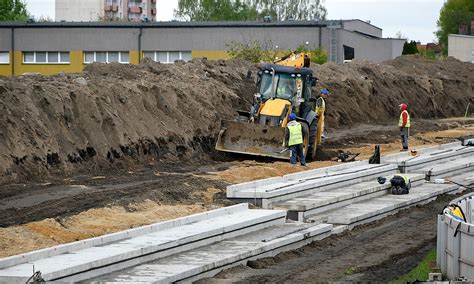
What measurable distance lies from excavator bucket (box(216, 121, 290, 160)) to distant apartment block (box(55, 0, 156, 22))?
81113mm

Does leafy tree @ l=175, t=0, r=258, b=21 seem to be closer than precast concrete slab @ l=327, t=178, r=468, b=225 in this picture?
No

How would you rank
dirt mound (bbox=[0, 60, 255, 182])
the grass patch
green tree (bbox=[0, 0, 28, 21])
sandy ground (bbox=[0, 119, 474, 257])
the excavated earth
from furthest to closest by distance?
green tree (bbox=[0, 0, 28, 21]) → dirt mound (bbox=[0, 60, 255, 182]) → the excavated earth → sandy ground (bbox=[0, 119, 474, 257]) → the grass patch

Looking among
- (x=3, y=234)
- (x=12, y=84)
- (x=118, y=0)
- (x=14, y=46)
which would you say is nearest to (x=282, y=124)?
(x=12, y=84)

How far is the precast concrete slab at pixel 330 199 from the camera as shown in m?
20.3

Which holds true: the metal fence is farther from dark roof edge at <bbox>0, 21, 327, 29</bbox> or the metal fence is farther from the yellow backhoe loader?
dark roof edge at <bbox>0, 21, 327, 29</bbox>

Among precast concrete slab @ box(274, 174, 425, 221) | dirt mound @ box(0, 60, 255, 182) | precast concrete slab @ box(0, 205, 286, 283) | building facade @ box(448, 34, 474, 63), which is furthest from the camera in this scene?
building facade @ box(448, 34, 474, 63)

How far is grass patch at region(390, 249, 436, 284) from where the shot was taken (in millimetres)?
14703

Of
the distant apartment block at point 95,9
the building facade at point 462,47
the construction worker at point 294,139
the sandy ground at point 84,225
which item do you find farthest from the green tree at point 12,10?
the sandy ground at point 84,225

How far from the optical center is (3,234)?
53.0 feet

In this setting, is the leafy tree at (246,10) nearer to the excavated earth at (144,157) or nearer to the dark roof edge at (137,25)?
the dark roof edge at (137,25)

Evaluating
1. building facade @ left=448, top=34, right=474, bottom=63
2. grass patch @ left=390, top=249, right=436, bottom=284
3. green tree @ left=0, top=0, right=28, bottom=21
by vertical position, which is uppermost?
green tree @ left=0, top=0, right=28, bottom=21

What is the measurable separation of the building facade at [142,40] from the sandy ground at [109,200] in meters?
31.7

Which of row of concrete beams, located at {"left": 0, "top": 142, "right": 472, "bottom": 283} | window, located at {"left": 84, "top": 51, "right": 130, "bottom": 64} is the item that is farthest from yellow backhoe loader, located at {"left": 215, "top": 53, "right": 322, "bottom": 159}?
window, located at {"left": 84, "top": 51, "right": 130, "bottom": 64}

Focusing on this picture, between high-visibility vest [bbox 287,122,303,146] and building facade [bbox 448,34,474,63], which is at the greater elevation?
building facade [bbox 448,34,474,63]
